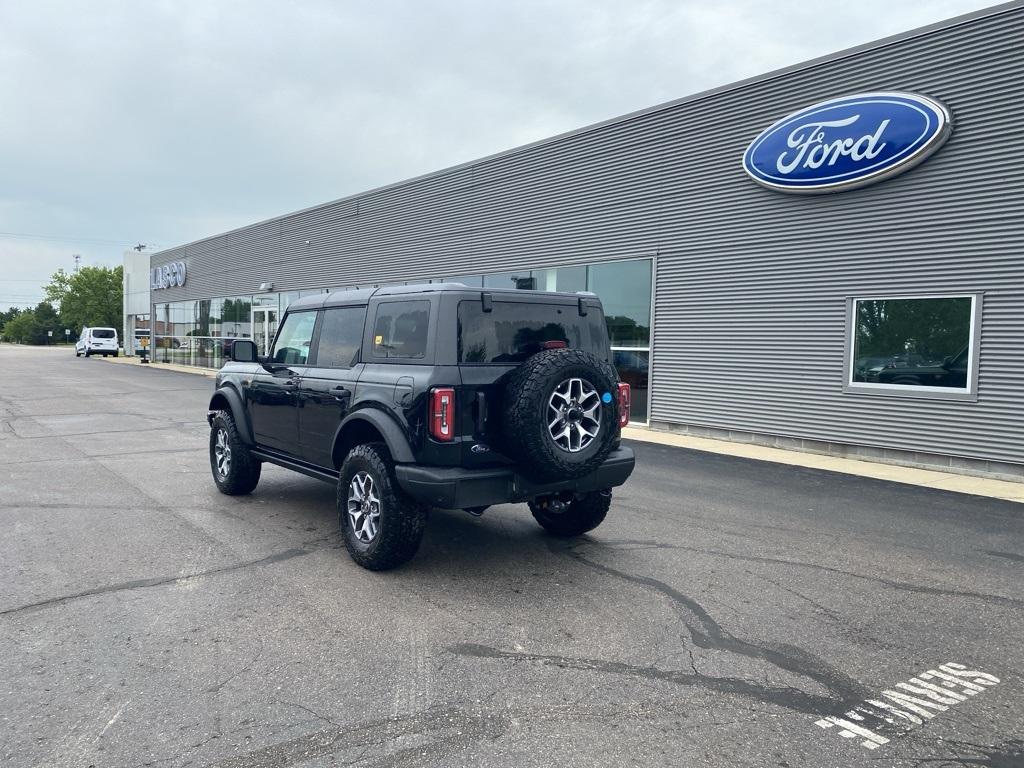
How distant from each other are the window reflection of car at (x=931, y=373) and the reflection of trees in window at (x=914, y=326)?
0.34 feet

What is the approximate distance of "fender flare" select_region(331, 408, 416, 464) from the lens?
4.84 meters

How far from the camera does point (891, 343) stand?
10516 millimetres

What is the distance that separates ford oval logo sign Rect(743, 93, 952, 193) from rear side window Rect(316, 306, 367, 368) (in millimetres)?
8140

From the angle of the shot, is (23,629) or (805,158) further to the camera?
(805,158)

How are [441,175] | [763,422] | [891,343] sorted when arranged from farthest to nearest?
[441,175] → [763,422] → [891,343]

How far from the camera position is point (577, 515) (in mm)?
5965

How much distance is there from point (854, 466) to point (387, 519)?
25.4ft

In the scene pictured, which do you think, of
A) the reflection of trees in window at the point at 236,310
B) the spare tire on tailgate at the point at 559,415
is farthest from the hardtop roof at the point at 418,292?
the reflection of trees in window at the point at 236,310

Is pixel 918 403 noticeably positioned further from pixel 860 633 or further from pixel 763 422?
pixel 860 633

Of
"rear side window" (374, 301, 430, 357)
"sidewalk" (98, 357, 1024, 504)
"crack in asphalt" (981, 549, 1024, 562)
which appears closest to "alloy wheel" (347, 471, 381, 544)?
"rear side window" (374, 301, 430, 357)

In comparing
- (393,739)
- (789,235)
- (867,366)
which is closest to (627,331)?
(789,235)

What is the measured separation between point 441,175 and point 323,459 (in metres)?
14.8

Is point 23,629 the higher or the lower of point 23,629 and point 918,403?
the lower

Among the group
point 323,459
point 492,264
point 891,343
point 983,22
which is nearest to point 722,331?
point 891,343
